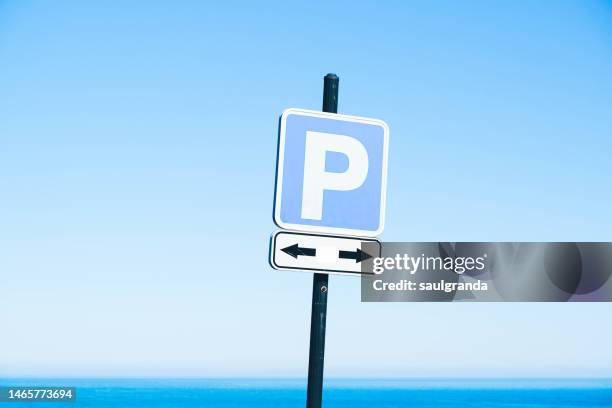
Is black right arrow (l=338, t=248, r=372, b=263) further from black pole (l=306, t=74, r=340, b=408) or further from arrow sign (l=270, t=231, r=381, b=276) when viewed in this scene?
black pole (l=306, t=74, r=340, b=408)

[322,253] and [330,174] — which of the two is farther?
[330,174]

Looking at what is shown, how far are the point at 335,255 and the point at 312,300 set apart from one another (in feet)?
0.94

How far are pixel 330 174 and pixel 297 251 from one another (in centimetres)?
50

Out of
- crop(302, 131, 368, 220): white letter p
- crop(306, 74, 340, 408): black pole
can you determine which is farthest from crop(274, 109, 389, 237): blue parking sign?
crop(306, 74, 340, 408): black pole

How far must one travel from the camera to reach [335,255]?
4.13m

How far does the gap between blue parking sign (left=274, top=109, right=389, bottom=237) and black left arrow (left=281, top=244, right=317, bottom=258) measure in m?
0.11

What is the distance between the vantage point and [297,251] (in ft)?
13.4

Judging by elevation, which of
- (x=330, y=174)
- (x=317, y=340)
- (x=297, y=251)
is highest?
(x=330, y=174)

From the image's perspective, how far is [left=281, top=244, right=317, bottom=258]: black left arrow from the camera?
13.4 feet

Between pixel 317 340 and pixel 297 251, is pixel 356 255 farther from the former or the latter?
pixel 317 340

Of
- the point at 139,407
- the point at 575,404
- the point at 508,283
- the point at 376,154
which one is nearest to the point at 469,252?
the point at 508,283

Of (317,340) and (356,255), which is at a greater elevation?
(356,255)

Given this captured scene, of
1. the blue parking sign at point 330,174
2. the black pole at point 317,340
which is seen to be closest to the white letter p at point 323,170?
the blue parking sign at point 330,174

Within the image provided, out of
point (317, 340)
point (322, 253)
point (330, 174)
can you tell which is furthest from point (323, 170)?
point (317, 340)
